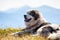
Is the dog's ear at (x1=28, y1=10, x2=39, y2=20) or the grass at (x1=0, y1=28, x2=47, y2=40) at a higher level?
the dog's ear at (x1=28, y1=10, x2=39, y2=20)

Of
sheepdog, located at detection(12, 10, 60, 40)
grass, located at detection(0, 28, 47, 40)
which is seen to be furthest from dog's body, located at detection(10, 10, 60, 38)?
grass, located at detection(0, 28, 47, 40)

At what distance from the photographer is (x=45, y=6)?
335 centimetres

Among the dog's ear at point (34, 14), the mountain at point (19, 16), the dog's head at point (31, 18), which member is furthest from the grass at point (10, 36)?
the dog's ear at point (34, 14)

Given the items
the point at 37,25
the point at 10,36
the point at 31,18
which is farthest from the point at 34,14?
the point at 10,36

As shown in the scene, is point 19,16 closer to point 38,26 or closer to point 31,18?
point 31,18

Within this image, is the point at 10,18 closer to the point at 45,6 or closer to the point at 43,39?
the point at 45,6

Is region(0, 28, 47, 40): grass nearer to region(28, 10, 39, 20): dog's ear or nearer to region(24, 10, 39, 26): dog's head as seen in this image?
region(24, 10, 39, 26): dog's head

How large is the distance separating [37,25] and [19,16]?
338mm

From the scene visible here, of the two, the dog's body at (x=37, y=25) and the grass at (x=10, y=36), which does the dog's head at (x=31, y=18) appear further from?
the grass at (x=10, y=36)

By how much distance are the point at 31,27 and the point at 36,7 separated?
0.35 m

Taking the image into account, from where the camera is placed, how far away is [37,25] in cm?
329

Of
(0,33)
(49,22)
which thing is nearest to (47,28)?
(49,22)

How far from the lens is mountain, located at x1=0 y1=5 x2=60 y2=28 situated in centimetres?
327

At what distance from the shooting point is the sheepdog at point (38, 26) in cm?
296
